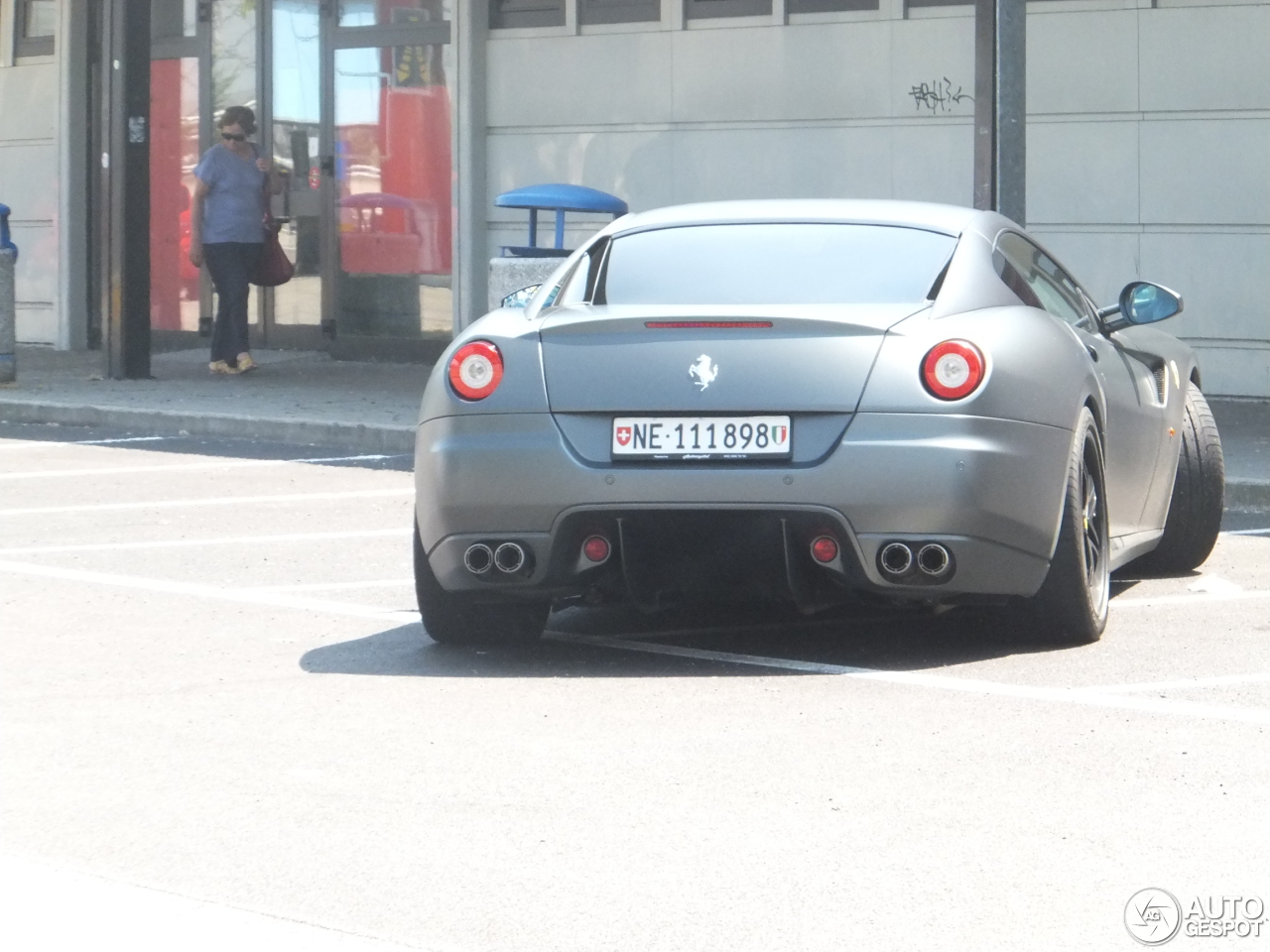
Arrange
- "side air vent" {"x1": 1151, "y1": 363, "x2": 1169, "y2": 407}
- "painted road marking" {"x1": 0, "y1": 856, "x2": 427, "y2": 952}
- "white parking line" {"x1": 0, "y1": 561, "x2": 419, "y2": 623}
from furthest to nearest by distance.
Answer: "side air vent" {"x1": 1151, "y1": 363, "x2": 1169, "y2": 407}, "white parking line" {"x1": 0, "y1": 561, "x2": 419, "y2": 623}, "painted road marking" {"x1": 0, "y1": 856, "x2": 427, "y2": 952}

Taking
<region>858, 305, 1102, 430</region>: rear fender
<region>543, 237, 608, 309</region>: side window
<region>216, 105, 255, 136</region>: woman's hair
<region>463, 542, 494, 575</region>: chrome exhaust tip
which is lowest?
<region>463, 542, 494, 575</region>: chrome exhaust tip

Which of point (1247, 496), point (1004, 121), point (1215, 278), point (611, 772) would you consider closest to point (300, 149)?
point (1215, 278)

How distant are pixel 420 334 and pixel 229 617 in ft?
36.1

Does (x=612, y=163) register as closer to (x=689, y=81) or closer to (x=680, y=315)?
(x=689, y=81)

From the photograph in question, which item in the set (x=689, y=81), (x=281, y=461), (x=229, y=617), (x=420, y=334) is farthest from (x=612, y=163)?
(x=229, y=617)

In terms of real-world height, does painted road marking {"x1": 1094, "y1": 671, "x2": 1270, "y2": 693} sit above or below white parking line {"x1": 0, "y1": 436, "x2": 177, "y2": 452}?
below

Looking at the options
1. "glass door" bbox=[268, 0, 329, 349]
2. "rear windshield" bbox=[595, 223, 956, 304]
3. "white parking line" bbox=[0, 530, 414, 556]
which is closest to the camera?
"rear windshield" bbox=[595, 223, 956, 304]

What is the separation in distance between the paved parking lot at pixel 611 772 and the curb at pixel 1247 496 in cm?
212

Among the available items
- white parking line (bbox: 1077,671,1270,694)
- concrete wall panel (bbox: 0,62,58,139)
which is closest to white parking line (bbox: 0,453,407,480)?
white parking line (bbox: 1077,671,1270,694)

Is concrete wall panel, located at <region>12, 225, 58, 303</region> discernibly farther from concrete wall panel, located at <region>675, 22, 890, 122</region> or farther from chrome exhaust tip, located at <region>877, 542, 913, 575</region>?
chrome exhaust tip, located at <region>877, 542, 913, 575</region>

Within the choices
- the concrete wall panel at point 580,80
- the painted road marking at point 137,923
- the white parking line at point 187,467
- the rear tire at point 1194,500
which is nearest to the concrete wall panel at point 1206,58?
the concrete wall panel at point 580,80

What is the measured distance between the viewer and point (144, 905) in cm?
392

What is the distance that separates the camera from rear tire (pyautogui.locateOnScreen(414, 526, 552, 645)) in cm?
640

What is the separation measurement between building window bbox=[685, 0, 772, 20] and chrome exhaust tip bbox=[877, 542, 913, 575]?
35.3 ft
